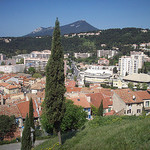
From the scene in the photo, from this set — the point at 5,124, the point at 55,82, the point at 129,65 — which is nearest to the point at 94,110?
the point at 5,124

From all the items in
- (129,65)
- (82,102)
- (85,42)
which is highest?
(85,42)

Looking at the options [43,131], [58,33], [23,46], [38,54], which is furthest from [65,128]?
[23,46]

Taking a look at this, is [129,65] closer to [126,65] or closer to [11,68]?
[126,65]

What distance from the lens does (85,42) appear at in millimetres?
156125

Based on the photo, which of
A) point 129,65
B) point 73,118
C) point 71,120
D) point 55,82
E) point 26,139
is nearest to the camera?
point 55,82

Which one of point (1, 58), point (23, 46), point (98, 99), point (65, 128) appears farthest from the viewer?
point (23, 46)

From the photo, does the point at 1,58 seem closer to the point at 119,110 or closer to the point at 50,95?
the point at 119,110

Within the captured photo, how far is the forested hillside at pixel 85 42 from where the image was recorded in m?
140

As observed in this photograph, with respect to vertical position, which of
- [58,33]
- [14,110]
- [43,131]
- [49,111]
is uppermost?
[58,33]

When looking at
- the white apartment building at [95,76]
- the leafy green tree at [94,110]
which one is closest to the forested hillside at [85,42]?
the white apartment building at [95,76]

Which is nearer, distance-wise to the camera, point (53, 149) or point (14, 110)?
point (53, 149)

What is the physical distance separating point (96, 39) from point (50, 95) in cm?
15939

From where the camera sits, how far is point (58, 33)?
33.6ft

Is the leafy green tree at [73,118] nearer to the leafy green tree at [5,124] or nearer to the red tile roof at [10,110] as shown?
the leafy green tree at [5,124]
